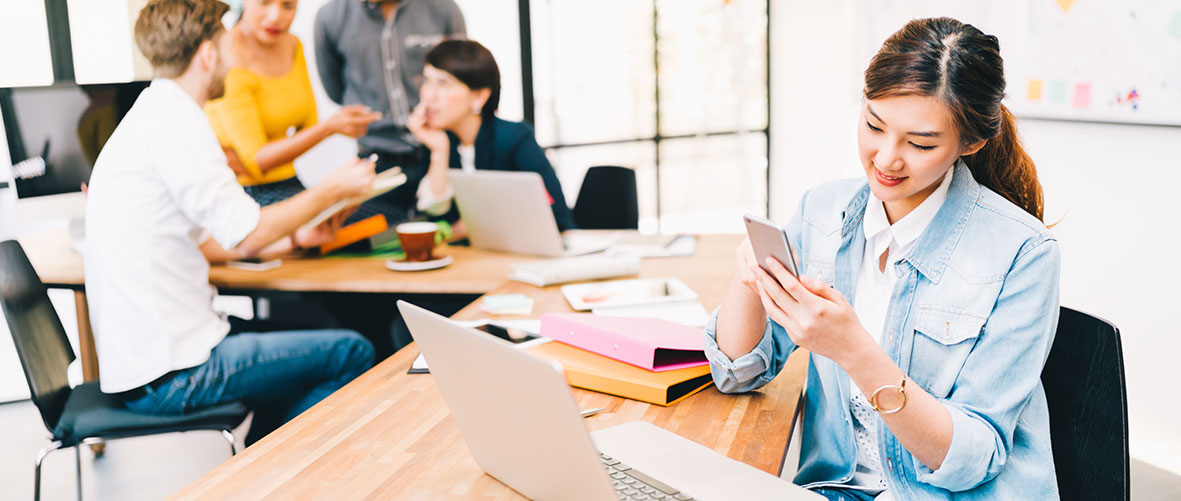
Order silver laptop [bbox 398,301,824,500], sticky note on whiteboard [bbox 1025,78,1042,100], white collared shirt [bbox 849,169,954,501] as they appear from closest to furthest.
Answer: silver laptop [bbox 398,301,824,500]
white collared shirt [bbox 849,169,954,501]
sticky note on whiteboard [bbox 1025,78,1042,100]

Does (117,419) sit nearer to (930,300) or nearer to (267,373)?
(267,373)

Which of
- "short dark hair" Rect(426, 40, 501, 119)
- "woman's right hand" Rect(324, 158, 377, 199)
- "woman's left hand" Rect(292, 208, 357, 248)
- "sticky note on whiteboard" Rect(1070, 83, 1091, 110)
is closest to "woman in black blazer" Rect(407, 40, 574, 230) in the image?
"short dark hair" Rect(426, 40, 501, 119)

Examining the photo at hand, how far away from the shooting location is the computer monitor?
249 cm

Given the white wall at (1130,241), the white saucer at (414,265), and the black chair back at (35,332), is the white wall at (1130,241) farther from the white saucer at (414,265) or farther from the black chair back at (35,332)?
the black chair back at (35,332)

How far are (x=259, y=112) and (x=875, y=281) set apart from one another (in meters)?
2.35

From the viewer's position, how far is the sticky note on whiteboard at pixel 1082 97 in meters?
2.93

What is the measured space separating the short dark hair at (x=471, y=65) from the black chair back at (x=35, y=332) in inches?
68.1

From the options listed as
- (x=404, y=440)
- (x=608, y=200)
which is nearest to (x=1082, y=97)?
(x=608, y=200)

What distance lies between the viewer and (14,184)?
252 centimetres

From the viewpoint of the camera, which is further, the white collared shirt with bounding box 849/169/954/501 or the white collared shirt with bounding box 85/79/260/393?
the white collared shirt with bounding box 85/79/260/393

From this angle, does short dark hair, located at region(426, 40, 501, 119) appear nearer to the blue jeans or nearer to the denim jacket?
the blue jeans

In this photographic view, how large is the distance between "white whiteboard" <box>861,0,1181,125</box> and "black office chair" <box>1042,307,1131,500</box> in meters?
1.30

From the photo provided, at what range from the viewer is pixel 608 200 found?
3.55 meters

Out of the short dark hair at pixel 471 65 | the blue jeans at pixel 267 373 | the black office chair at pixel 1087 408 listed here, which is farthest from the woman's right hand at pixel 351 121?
the black office chair at pixel 1087 408
